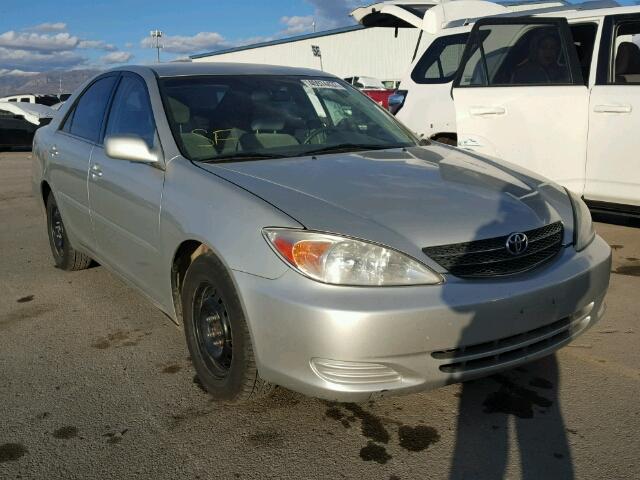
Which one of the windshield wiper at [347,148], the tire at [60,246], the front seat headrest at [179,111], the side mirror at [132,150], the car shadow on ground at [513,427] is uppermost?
the front seat headrest at [179,111]

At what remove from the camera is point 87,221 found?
165 inches

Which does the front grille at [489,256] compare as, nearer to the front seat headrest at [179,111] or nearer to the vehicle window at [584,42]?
the front seat headrest at [179,111]

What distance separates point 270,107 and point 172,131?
2.11ft

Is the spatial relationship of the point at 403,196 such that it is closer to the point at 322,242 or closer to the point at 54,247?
the point at 322,242

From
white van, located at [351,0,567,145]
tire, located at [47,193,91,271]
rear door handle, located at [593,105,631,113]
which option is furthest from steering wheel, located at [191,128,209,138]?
white van, located at [351,0,567,145]

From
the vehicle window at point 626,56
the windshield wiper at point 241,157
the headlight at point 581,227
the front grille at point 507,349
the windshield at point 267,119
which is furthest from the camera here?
the vehicle window at point 626,56

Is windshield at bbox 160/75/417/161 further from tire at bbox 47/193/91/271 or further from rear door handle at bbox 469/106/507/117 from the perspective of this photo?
tire at bbox 47/193/91/271

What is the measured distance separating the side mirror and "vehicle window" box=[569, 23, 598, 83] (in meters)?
3.64

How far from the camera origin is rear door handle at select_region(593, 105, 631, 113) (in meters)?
4.82

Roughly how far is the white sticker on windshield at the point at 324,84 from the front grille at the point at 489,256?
191cm

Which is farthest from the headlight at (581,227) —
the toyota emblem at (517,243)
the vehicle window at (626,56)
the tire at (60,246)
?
the tire at (60,246)

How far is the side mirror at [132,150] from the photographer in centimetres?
322

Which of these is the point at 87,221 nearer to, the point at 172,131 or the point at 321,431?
the point at 172,131

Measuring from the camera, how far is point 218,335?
2.89 m
